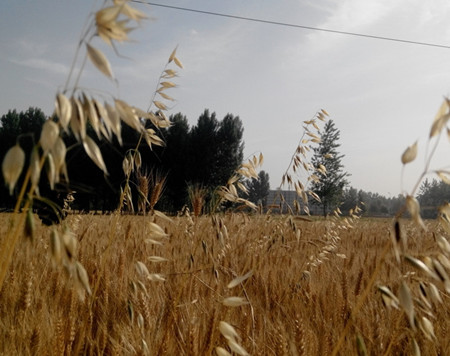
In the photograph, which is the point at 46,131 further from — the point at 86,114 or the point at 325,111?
the point at 325,111

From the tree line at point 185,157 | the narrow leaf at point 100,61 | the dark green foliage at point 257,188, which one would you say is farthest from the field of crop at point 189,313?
the dark green foliage at point 257,188

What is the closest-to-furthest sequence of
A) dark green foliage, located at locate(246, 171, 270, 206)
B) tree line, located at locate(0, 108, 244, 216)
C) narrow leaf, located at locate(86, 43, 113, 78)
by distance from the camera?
1. narrow leaf, located at locate(86, 43, 113, 78)
2. tree line, located at locate(0, 108, 244, 216)
3. dark green foliage, located at locate(246, 171, 270, 206)

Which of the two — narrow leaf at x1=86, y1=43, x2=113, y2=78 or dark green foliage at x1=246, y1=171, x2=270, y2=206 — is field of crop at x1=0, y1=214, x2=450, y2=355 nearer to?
narrow leaf at x1=86, y1=43, x2=113, y2=78

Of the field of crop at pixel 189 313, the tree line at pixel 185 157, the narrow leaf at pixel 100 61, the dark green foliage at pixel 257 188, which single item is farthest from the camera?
the dark green foliage at pixel 257 188

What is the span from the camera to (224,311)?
1295 millimetres

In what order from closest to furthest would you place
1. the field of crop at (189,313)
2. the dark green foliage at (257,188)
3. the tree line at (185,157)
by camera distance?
1. the field of crop at (189,313)
2. the tree line at (185,157)
3. the dark green foliage at (257,188)

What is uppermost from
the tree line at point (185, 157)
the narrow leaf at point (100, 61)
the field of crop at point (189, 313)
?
the tree line at point (185, 157)

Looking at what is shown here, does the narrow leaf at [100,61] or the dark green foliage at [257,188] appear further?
the dark green foliage at [257,188]

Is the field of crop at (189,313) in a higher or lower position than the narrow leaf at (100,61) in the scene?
lower

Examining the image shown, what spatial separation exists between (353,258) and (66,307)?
78.7 inches

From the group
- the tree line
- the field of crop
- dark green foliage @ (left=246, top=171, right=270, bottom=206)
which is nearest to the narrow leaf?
the field of crop

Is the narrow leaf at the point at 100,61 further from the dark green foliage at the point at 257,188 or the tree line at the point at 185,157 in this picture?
the dark green foliage at the point at 257,188

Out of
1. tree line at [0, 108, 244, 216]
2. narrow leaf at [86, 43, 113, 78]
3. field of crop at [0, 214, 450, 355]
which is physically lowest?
field of crop at [0, 214, 450, 355]

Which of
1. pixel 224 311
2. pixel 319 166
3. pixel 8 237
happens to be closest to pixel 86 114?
pixel 8 237
